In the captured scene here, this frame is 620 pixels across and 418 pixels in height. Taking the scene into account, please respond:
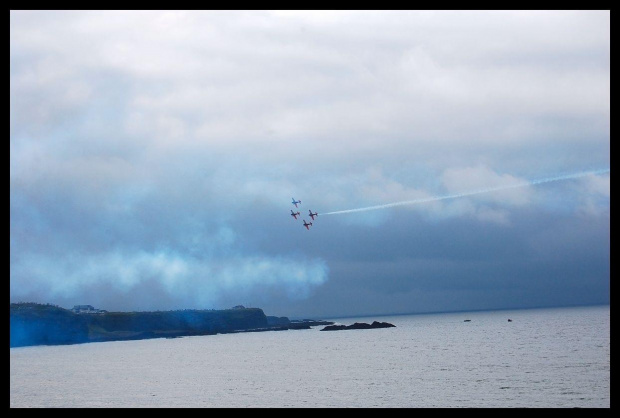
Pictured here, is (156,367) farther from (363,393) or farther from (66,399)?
(363,393)

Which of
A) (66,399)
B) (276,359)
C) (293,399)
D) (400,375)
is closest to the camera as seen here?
(293,399)

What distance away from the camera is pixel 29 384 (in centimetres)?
7825

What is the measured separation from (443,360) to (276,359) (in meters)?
26.4

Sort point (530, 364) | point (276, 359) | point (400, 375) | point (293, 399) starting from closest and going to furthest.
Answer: point (293, 399), point (400, 375), point (530, 364), point (276, 359)

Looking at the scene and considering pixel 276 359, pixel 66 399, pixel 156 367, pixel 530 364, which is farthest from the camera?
pixel 276 359

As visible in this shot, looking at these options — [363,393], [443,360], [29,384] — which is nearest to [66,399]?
[29,384]

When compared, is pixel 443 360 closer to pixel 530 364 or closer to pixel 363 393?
pixel 530 364

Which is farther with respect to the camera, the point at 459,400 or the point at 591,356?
the point at 591,356

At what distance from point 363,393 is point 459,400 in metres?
9.49

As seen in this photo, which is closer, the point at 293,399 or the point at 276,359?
the point at 293,399

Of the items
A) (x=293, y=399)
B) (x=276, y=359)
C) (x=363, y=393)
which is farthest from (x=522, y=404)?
(x=276, y=359)

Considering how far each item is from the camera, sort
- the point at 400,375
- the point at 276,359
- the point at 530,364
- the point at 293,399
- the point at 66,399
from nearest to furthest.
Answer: the point at 293,399 → the point at 66,399 → the point at 400,375 → the point at 530,364 → the point at 276,359

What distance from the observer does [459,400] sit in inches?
2210

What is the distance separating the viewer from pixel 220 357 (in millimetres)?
115812
